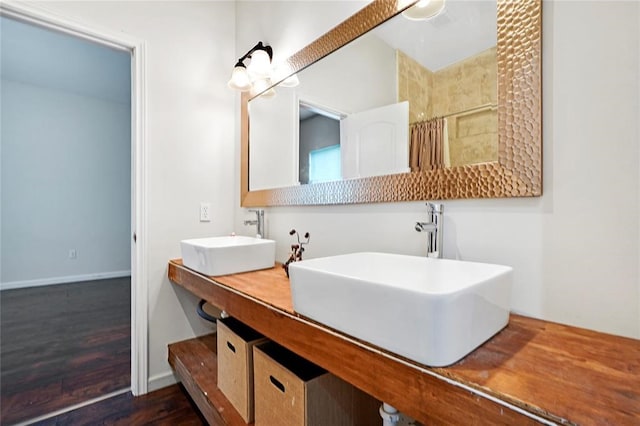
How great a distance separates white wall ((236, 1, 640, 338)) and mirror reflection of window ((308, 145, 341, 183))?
0.62m

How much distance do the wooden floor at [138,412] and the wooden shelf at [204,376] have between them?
0.13 meters

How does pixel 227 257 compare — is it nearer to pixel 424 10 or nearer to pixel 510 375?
pixel 510 375

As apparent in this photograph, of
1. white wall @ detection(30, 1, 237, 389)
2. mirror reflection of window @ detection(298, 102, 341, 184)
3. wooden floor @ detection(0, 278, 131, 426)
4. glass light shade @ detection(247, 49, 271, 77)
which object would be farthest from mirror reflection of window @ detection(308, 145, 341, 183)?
wooden floor @ detection(0, 278, 131, 426)

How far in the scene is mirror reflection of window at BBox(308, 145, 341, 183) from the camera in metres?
1.41

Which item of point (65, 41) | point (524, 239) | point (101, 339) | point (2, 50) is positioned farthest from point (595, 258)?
point (2, 50)

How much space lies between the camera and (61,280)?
4.18 m

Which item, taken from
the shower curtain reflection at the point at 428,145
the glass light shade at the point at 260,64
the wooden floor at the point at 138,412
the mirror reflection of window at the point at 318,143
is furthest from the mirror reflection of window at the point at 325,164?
the wooden floor at the point at 138,412

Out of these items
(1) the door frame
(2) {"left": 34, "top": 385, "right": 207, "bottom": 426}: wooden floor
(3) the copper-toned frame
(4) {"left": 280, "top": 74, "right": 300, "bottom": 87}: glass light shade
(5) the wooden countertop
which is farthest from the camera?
(1) the door frame

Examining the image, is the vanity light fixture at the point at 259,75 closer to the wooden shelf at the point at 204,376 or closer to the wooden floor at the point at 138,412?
the wooden shelf at the point at 204,376

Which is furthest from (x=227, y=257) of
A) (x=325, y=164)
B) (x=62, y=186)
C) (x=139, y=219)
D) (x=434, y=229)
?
(x=62, y=186)

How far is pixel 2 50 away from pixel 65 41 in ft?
2.74

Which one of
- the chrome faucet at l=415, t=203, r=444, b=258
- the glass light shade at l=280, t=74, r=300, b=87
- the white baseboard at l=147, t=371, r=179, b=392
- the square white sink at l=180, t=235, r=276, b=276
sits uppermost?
the glass light shade at l=280, t=74, r=300, b=87

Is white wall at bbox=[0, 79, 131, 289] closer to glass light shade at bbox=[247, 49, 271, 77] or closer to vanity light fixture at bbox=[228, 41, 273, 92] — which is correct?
vanity light fixture at bbox=[228, 41, 273, 92]

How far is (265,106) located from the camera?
1879mm
